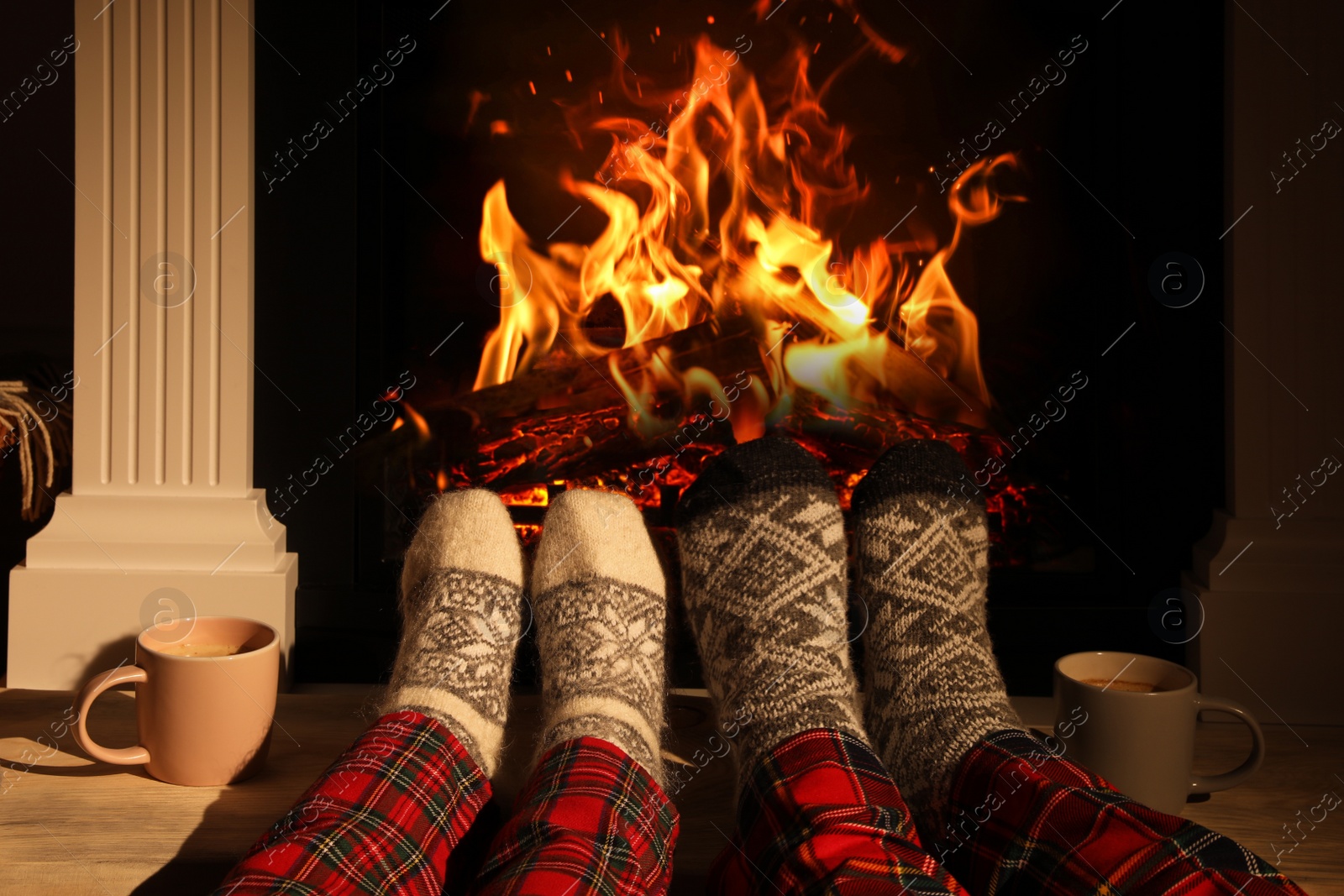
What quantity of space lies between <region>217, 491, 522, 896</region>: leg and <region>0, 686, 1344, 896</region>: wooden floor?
0.31 ft

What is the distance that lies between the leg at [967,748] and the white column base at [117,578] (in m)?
0.67

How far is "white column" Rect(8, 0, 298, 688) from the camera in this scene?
97 cm

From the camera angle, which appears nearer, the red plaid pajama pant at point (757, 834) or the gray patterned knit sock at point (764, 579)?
the red plaid pajama pant at point (757, 834)

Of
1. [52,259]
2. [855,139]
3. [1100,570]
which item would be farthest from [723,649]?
[52,259]

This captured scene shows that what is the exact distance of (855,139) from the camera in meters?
1.09

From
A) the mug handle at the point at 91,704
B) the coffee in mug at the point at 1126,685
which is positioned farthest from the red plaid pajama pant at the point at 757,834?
the mug handle at the point at 91,704

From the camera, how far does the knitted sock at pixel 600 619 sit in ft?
2.58

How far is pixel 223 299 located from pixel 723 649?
661 millimetres

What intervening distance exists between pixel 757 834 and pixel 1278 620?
26.3 inches
